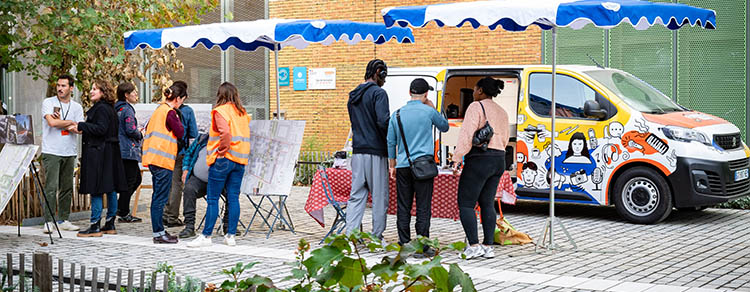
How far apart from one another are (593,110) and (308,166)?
819 centimetres

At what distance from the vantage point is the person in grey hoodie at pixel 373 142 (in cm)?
916

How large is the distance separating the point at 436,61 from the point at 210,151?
9115mm

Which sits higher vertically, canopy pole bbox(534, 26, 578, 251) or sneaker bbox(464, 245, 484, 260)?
canopy pole bbox(534, 26, 578, 251)

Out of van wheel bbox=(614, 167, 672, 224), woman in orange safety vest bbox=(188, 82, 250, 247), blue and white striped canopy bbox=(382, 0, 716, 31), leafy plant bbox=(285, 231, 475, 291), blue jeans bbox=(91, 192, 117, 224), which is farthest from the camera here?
van wheel bbox=(614, 167, 672, 224)

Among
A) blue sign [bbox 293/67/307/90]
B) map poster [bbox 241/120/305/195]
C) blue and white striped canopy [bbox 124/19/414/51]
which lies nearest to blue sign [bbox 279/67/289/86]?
blue sign [bbox 293/67/307/90]

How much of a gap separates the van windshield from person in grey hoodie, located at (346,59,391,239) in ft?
12.7

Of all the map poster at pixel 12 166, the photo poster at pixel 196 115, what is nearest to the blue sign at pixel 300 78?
the photo poster at pixel 196 115

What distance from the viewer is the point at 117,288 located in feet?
17.5

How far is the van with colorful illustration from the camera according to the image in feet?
36.5

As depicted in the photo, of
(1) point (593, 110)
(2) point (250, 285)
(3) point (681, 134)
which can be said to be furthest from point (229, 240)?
(2) point (250, 285)

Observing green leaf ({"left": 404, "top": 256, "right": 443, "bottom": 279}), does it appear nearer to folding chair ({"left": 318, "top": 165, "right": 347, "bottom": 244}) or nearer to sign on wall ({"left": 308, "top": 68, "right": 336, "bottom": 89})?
folding chair ({"left": 318, "top": 165, "right": 347, "bottom": 244})

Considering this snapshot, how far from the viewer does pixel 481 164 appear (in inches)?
342

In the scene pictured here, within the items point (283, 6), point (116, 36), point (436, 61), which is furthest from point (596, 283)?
point (283, 6)

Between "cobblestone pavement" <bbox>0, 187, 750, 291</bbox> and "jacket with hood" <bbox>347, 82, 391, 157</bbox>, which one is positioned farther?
"jacket with hood" <bbox>347, 82, 391, 157</bbox>
